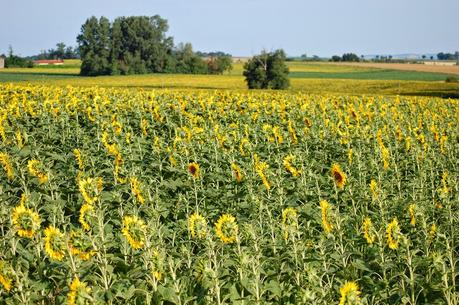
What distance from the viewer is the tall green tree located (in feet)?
271

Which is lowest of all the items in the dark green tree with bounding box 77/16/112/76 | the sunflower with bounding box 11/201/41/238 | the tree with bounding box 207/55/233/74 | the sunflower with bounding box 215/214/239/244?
the sunflower with bounding box 215/214/239/244

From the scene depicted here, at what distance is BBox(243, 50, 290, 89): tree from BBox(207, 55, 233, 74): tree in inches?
1435

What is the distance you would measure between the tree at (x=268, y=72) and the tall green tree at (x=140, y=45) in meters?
36.7

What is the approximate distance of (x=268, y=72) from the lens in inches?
1886

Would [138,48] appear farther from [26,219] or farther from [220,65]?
[26,219]

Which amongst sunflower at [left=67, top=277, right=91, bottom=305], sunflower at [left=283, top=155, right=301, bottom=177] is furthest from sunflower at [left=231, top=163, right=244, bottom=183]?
sunflower at [left=67, top=277, right=91, bottom=305]

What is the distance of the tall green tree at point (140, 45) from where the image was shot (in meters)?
82.6

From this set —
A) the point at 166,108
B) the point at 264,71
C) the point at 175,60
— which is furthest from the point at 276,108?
the point at 175,60

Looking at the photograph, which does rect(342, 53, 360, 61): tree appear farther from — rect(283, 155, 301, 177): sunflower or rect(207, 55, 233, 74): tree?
rect(283, 155, 301, 177): sunflower

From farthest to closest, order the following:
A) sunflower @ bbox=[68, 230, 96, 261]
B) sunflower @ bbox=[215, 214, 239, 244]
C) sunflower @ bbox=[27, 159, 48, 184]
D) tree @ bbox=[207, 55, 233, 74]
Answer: tree @ bbox=[207, 55, 233, 74]
sunflower @ bbox=[27, 159, 48, 184]
sunflower @ bbox=[215, 214, 239, 244]
sunflower @ bbox=[68, 230, 96, 261]

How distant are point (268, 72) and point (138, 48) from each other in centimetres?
4259

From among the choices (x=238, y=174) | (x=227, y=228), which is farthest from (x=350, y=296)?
(x=238, y=174)

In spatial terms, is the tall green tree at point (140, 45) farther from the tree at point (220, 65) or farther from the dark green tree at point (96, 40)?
the tree at point (220, 65)

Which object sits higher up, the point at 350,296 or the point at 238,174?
the point at 350,296
